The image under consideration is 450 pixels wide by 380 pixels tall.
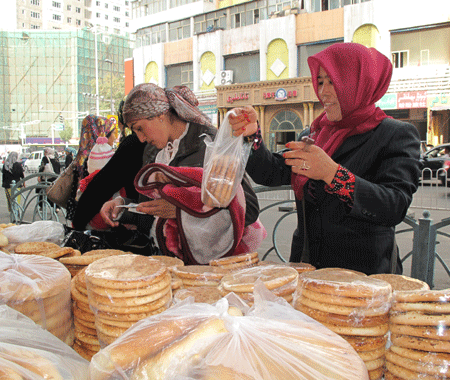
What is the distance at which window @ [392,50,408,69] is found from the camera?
20969 millimetres

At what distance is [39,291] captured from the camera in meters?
1.41

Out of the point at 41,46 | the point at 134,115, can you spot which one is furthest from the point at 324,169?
the point at 41,46

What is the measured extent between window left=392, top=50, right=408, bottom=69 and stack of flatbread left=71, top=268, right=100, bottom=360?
23059 mm

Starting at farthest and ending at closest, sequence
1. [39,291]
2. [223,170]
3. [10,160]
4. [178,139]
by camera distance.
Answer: [10,160]
[178,139]
[223,170]
[39,291]

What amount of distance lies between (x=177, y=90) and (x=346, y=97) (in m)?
1.08

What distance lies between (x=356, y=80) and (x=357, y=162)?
0.37 m

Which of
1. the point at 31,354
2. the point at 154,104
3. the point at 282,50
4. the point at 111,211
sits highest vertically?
the point at 282,50

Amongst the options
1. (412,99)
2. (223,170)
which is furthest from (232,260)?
(412,99)

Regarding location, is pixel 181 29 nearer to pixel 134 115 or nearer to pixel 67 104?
pixel 134 115

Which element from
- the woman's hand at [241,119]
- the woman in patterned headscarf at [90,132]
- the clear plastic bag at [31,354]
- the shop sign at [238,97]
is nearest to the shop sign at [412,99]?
the shop sign at [238,97]

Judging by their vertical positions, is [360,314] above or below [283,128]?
below

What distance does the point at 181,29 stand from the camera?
96.2 feet

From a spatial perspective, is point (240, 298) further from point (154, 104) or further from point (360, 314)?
point (154, 104)

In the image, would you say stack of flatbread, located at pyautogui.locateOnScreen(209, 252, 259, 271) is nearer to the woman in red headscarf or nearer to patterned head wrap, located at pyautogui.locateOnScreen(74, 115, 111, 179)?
the woman in red headscarf
